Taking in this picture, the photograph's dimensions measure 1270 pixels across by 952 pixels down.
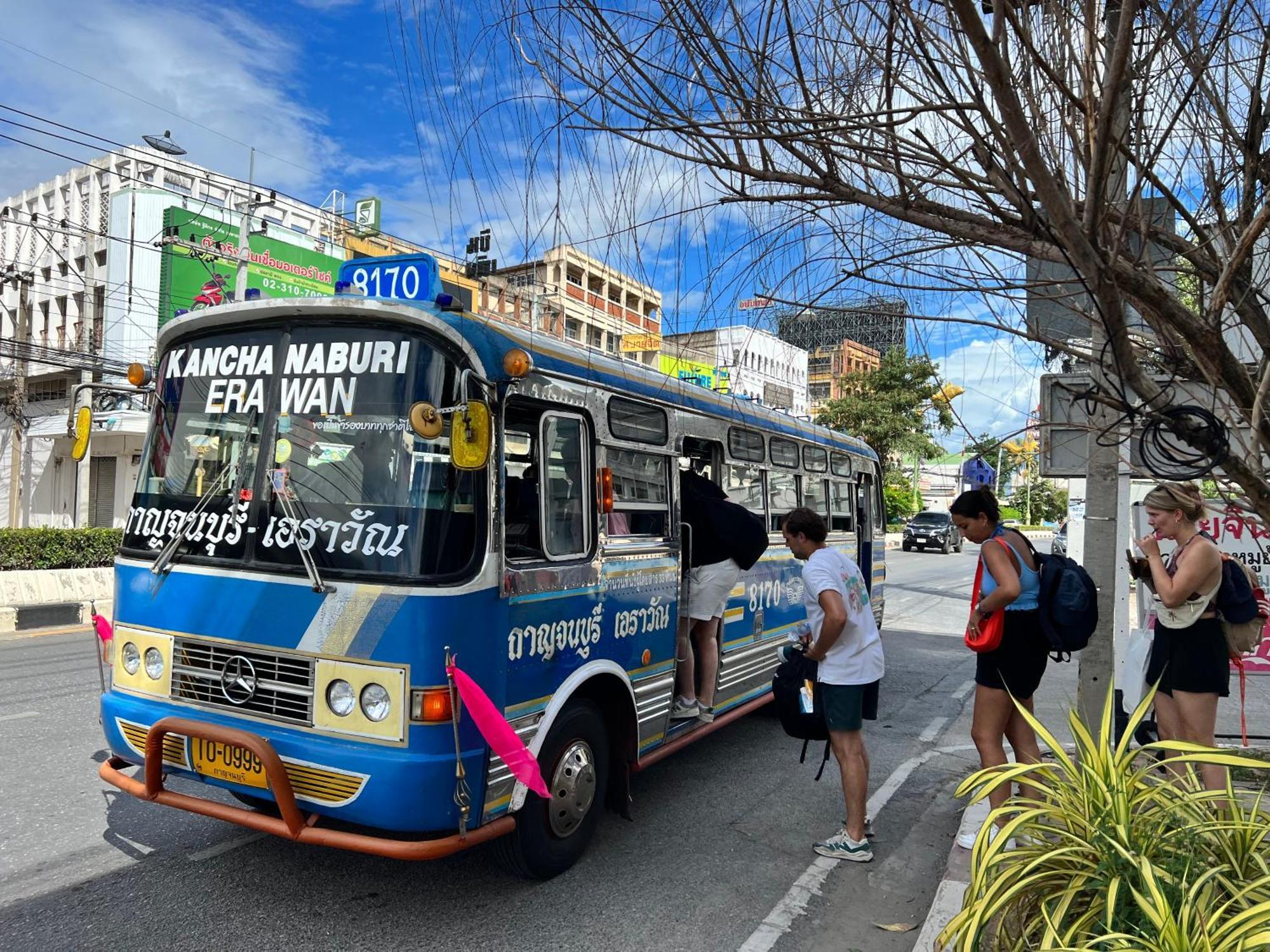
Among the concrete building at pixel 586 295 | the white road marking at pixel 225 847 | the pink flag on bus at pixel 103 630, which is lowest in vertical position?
the white road marking at pixel 225 847

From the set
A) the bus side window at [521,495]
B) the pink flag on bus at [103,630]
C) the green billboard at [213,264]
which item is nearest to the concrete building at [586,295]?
the bus side window at [521,495]

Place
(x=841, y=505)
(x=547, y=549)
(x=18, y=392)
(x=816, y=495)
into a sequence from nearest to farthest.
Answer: (x=547, y=549) → (x=816, y=495) → (x=841, y=505) → (x=18, y=392)

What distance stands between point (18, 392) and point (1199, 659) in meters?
28.2

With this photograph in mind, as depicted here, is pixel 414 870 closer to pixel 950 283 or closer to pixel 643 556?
pixel 643 556

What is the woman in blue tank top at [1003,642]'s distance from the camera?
Answer: 14.4 feet

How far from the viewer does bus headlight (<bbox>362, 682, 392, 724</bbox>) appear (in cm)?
Result: 345

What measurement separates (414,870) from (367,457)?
6.99 ft

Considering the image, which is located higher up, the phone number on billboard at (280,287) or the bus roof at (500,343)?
the phone number on billboard at (280,287)

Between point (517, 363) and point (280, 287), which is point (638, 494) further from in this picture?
point (280, 287)

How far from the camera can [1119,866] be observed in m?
2.76

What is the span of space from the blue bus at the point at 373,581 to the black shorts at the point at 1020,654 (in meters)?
1.95

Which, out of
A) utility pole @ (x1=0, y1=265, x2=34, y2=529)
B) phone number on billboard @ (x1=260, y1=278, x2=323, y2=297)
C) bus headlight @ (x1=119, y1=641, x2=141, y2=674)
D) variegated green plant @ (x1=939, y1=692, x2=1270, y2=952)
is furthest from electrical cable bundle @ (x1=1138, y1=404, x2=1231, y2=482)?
utility pole @ (x1=0, y1=265, x2=34, y2=529)

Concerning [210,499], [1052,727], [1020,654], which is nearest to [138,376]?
[210,499]

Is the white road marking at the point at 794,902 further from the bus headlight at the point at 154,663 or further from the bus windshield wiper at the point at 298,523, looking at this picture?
the bus headlight at the point at 154,663
